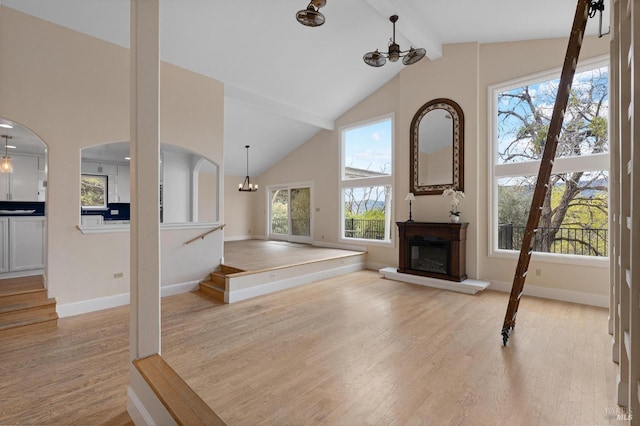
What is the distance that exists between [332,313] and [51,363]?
2.83 metres

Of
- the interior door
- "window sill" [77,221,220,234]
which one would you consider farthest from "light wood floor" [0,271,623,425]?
the interior door

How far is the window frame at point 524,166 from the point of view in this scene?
4074 mm

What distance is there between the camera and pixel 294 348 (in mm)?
2822

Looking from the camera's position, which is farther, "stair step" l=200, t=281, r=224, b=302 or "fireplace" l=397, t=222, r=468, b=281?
"fireplace" l=397, t=222, r=468, b=281

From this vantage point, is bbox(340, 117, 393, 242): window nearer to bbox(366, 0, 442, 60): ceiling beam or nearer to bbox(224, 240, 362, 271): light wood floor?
bbox(224, 240, 362, 271): light wood floor

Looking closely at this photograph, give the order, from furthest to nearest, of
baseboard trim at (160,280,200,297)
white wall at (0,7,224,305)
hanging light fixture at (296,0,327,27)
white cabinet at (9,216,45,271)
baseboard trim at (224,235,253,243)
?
1. baseboard trim at (224,235,253,243)
2. white cabinet at (9,216,45,271)
3. baseboard trim at (160,280,200,297)
4. white wall at (0,7,224,305)
5. hanging light fixture at (296,0,327,27)

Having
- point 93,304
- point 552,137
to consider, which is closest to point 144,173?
point 93,304

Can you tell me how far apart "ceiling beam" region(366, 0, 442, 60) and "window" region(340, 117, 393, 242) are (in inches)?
67.1

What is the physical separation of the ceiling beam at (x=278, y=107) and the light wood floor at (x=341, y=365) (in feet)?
12.9

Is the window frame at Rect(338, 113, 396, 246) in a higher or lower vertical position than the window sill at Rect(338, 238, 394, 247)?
higher

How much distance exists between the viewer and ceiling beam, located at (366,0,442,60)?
3.95m

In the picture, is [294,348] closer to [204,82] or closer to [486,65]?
[204,82]

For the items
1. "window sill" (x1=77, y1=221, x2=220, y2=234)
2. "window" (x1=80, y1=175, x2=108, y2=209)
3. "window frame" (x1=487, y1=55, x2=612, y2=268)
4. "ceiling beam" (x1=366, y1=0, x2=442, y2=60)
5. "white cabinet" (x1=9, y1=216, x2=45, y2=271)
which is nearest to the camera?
"window sill" (x1=77, y1=221, x2=220, y2=234)

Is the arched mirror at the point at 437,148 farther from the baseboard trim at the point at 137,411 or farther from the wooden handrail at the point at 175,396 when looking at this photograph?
the baseboard trim at the point at 137,411
